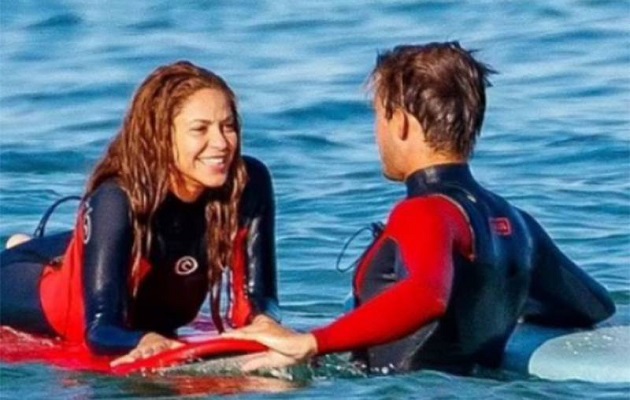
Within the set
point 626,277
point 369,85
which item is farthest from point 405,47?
point 626,277

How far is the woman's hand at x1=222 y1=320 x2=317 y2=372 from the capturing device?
20.7 ft

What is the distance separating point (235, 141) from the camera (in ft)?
22.7

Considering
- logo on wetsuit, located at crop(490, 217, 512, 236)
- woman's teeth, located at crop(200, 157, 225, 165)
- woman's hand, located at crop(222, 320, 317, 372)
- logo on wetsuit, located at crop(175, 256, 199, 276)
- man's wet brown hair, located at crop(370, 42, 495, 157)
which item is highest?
man's wet brown hair, located at crop(370, 42, 495, 157)

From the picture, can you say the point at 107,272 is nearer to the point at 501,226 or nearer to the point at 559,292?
the point at 501,226

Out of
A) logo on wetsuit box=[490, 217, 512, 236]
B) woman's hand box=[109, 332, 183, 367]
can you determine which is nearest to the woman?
woman's hand box=[109, 332, 183, 367]

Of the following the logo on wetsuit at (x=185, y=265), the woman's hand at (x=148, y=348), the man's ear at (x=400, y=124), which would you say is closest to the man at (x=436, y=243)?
the man's ear at (x=400, y=124)

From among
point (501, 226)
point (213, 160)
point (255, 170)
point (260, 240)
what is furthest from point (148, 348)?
point (501, 226)

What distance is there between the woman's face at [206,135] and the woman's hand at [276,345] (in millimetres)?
563

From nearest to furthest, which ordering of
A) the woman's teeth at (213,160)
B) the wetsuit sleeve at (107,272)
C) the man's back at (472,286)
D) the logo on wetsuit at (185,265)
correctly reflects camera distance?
1. the man's back at (472,286)
2. the wetsuit sleeve at (107,272)
3. the woman's teeth at (213,160)
4. the logo on wetsuit at (185,265)

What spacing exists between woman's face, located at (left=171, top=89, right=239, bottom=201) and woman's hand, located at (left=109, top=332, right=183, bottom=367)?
1.69ft

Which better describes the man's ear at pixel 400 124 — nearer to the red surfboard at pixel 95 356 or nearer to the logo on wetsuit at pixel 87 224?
the red surfboard at pixel 95 356

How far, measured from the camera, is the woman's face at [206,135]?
6863mm

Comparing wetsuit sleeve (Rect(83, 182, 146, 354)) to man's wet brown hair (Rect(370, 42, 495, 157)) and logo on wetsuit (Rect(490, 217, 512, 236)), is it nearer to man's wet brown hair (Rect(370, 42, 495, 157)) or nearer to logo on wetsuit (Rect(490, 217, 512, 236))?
man's wet brown hair (Rect(370, 42, 495, 157))

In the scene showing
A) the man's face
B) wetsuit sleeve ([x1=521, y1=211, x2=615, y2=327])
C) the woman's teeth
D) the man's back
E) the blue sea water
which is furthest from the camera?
the blue sea water
